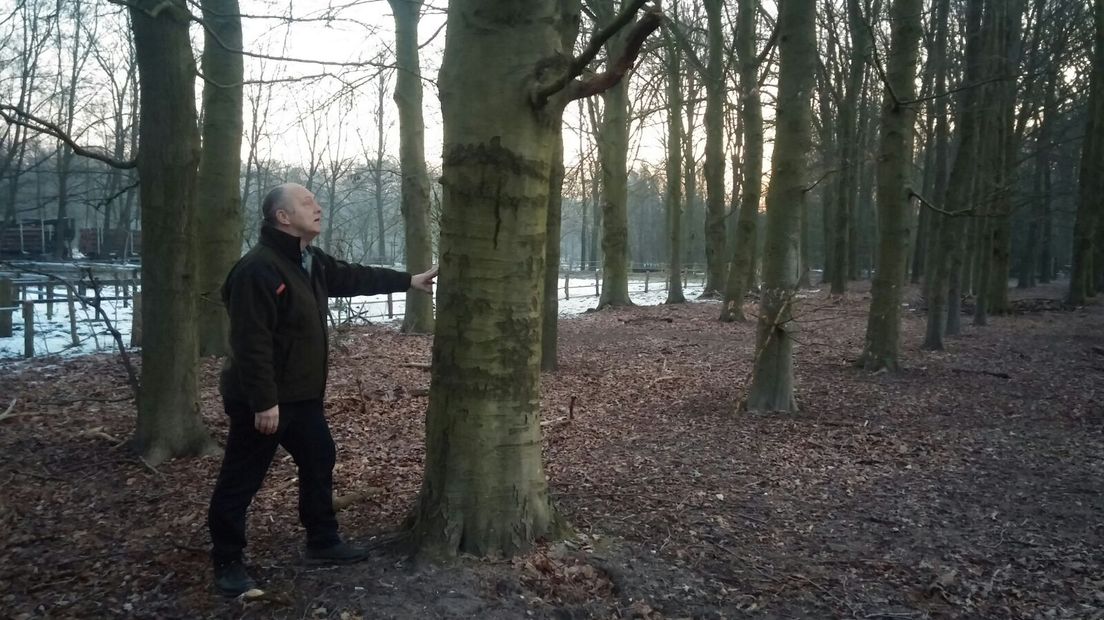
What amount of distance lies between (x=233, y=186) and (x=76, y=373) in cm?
284

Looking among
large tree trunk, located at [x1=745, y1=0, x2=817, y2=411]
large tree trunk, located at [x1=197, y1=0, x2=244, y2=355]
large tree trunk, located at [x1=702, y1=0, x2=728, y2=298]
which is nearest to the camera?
large tree trunk, located at [x1=745, y1=0, x2=817, y2=411]

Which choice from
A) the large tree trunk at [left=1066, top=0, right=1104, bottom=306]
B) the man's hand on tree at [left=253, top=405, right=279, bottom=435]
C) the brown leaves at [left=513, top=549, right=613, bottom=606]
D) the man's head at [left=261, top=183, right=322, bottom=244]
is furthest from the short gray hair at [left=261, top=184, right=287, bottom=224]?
the large tree trunk at [left=1066, top=0, right=1104, bottom=306]

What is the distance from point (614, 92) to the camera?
17.9 m

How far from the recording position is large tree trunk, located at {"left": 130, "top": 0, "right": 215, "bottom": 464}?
547 centimetres

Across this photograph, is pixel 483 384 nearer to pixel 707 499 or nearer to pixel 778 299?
pixel 707 499

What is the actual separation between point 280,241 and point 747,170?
14.6 m

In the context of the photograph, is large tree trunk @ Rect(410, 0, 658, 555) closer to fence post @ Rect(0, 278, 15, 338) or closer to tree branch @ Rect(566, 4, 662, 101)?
tree branch @ Rect(566, 4, 662, 101)

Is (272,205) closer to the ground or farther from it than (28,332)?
farther from it

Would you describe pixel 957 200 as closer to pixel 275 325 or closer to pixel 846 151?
pixel 846 151

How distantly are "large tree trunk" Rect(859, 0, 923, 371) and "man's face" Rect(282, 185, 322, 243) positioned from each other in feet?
24.8

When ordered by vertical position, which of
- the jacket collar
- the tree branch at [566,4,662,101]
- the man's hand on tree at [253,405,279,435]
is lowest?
the man's hand on tree at [253,405,279,435]

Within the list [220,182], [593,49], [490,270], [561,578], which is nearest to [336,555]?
[561,578]

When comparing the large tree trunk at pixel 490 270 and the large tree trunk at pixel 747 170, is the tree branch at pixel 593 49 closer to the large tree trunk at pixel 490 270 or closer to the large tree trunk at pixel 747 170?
the large tree trunk at pixel 490 270

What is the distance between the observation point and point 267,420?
10.8 ft
